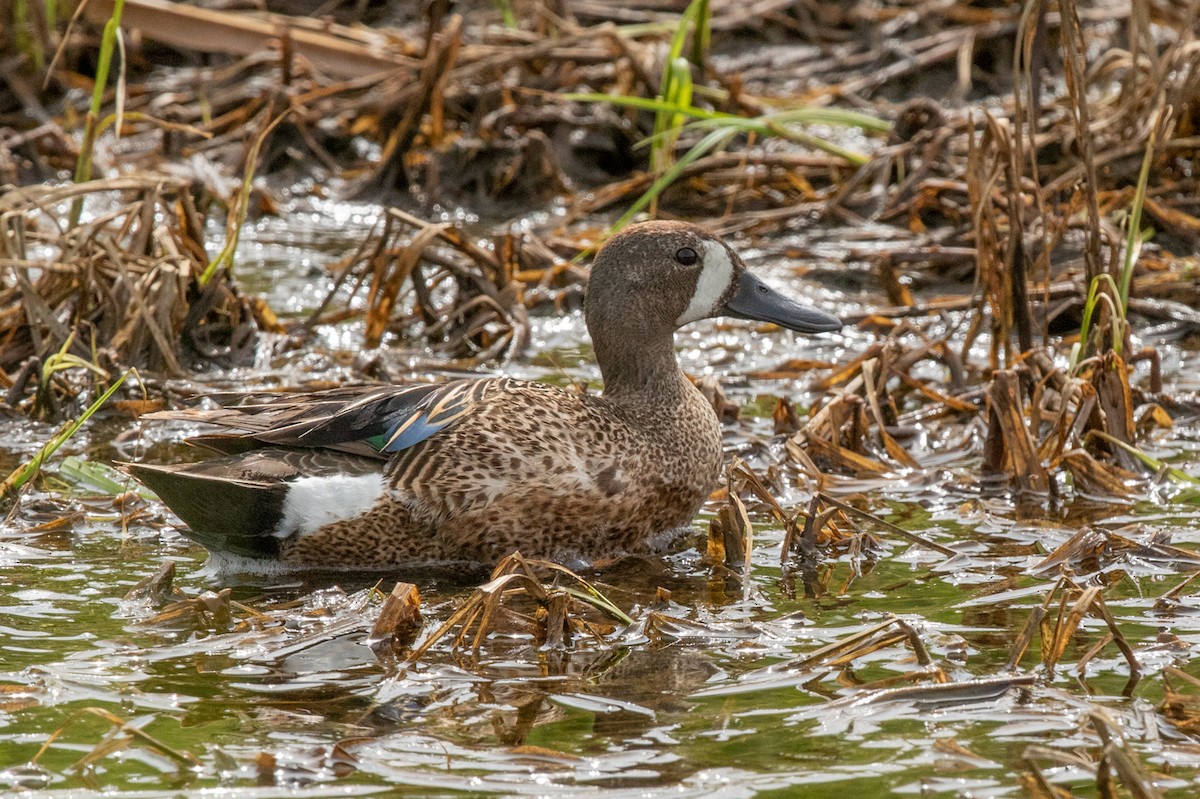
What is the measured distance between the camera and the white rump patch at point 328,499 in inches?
172

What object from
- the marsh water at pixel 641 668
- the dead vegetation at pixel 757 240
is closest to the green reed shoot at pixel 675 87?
the dead vegetation at pixel 757 240

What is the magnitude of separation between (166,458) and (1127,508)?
2918 mm

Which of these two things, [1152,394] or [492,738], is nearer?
[492,738]

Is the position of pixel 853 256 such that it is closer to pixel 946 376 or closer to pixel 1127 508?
pixel 946 376

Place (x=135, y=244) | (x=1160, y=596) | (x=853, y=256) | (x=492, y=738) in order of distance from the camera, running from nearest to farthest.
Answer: (x=492, y=738) < (x=1160, y=596) < (x=135, y=244) < (x=853, y=256)

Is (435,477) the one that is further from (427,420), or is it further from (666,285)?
(666,285)

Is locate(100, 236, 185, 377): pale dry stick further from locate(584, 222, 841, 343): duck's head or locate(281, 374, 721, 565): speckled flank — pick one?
locate(584, 222, 841, 343): duck's head

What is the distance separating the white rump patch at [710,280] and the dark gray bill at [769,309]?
60 millimetres

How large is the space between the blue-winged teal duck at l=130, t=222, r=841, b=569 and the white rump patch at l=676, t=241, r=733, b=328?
438 mm

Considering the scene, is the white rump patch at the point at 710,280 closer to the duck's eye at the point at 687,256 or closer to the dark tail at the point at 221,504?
the duck's eye at the point at 687,256

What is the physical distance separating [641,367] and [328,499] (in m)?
1.04

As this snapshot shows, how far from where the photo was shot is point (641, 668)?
3584mm

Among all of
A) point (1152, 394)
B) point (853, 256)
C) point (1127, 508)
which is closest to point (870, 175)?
point (853, 256)

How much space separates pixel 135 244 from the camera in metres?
5.84
